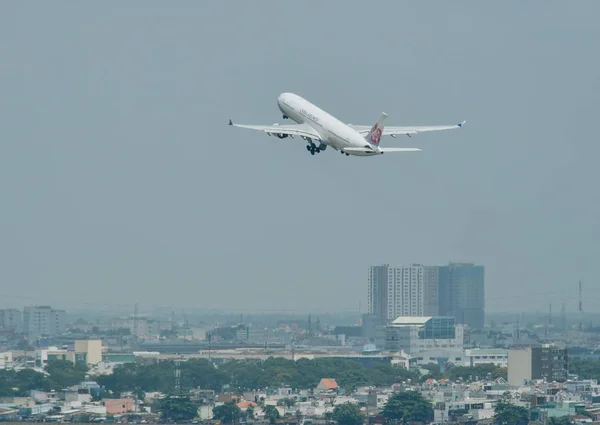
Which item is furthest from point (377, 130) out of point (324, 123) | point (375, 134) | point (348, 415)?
point (348, 415)

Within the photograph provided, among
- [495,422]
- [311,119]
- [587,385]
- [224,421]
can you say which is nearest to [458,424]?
[495,422]

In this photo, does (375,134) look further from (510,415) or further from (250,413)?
(250,413)

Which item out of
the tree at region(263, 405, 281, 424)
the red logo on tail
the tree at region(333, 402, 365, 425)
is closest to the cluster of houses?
the tree at region(263, 405, 281, 424)

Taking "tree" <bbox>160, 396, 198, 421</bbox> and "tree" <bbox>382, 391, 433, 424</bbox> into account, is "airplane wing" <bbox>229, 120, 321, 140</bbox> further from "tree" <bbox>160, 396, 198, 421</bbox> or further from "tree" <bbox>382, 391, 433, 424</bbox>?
"tree" <bbox>160, 396, 198, 421</bbox>

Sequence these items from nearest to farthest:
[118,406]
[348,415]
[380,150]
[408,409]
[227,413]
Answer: [380,150], [348,415], [408,409], [227,413], [118,406]

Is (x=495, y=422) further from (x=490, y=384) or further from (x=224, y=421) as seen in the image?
(x=490, y=384)

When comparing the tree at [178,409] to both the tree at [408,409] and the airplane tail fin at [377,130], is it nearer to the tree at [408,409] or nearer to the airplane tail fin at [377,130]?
the tree at [408,409]
